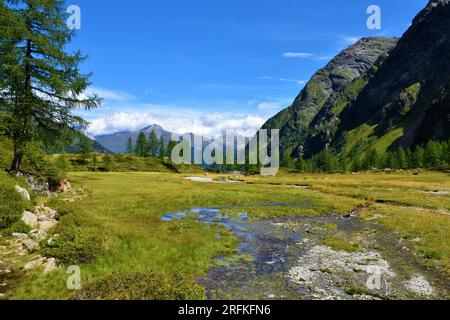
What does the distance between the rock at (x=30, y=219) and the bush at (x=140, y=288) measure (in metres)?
9.55

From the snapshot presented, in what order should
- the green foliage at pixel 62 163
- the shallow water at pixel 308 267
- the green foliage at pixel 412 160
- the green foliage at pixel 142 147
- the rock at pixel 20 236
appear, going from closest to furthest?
1. the shallow water at pixel 308 267
2. the rock at pixel 20 236
3. the green foliage at pixel 62 163
4. the green foliage at pixel 412 160
5. the green foliage at pixel 142 147

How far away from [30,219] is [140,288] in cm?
1245

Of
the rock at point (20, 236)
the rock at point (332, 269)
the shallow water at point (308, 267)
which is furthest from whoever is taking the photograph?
the rock at point (20, 236)

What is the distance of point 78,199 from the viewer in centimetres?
4319

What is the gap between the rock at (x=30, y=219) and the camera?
21862 millimetres

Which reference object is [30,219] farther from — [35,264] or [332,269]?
[332,269]

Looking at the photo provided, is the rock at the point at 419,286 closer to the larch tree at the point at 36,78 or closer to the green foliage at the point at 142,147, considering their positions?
the larch tree at the point at 36,78


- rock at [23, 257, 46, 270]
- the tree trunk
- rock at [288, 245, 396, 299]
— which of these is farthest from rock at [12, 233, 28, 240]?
rock at [288, 245, 396, 299]

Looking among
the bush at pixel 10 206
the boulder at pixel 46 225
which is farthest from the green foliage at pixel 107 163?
the boulder at pixel 46 225

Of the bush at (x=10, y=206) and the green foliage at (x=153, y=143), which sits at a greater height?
the green foliage at (x=153, y=143)

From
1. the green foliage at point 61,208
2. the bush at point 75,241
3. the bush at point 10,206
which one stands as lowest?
the bush at point 75,241

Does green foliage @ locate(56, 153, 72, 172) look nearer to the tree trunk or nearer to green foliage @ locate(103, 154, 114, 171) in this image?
the tree trunk
